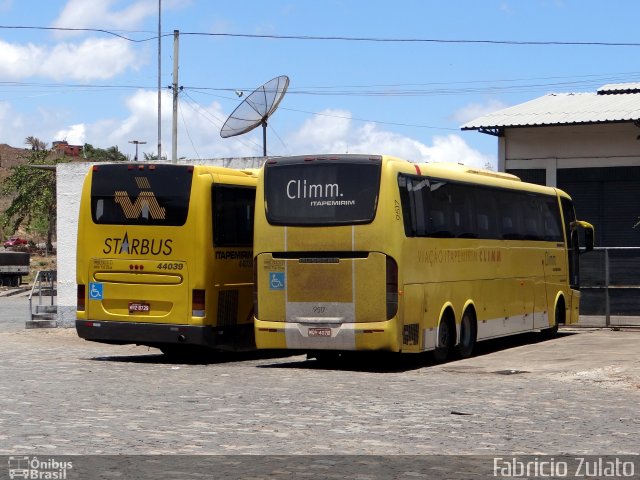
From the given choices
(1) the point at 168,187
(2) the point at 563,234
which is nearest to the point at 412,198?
(1) the point at 168,187

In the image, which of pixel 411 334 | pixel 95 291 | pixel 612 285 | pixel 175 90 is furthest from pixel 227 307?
pixel 175 90

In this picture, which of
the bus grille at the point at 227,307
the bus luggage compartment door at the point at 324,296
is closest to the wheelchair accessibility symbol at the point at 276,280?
the bus luggage compartment door at the point at 324,296

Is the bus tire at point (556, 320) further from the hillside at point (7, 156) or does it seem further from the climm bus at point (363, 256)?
the hillside at point (7, 156)

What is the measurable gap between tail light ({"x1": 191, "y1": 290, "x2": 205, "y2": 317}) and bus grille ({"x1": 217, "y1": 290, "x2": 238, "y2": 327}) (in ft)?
1.65

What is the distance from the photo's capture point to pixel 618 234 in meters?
33.2

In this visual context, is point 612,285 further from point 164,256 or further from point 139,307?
point 139,307

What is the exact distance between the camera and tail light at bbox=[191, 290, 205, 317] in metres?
20.2

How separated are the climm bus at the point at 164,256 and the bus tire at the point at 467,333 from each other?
3626 millimetres

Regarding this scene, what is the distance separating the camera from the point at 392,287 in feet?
61.7

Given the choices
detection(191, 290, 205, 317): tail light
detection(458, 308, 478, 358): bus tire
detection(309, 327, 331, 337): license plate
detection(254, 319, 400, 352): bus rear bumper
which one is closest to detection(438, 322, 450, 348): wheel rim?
detection(458, 308, 478, 358): bus tire

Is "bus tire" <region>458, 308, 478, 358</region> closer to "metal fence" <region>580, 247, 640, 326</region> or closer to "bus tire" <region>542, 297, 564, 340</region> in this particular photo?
"bus tire" <region>542, 297, 564, 340</region>

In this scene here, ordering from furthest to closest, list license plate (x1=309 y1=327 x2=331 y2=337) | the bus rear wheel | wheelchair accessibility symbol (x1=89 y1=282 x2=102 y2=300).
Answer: the bus rear wheel < wheelchair accessibility symbol (x1=89 y1=282 x2=102 y2=300) < license plate (x1=309 y1=327 x2=331 y2=337)

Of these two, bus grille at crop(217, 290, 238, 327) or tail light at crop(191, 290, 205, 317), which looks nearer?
tail light at crop(191, 290, 205, 317)

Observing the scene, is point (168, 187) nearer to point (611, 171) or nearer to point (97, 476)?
point (97, 476)
